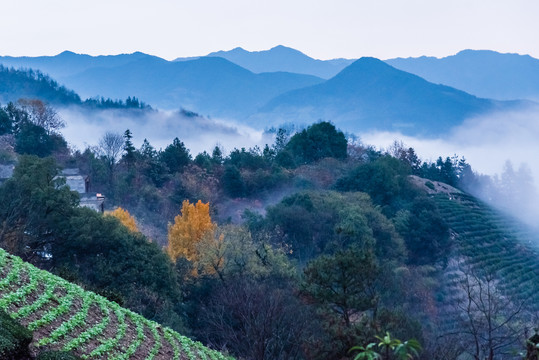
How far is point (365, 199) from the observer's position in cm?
3306

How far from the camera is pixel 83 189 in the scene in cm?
3422

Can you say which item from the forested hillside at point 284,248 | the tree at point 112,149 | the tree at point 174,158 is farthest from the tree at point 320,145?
the tree at point 112,149

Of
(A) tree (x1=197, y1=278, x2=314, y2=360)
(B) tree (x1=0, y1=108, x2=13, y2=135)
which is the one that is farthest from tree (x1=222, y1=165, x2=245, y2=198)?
(A) tree (x1=197, y1=278, x2=314, y2=360)

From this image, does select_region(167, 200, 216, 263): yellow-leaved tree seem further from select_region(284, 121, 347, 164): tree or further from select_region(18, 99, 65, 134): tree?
select_region(18, 99, 65, 134): tree

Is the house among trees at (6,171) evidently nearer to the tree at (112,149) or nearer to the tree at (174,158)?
the tree at (112,149)

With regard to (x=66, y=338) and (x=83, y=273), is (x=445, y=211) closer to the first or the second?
(x=83, y=273)

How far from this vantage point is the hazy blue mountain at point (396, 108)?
17138 centimetres

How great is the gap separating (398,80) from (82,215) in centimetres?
18559

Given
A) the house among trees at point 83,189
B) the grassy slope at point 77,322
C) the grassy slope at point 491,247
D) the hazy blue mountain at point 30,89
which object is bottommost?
the grassy slope at point 491,247

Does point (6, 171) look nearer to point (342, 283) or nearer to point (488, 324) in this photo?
point (342, 283)

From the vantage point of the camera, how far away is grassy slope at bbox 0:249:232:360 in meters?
7.55

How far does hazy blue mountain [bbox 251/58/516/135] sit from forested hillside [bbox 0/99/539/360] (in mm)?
123004

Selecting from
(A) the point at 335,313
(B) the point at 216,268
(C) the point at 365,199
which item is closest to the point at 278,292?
(A) the point at 335,313

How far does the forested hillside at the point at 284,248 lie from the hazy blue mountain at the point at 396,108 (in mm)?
123004
